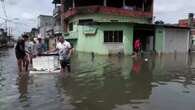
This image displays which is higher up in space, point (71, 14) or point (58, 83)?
point (71, 14)

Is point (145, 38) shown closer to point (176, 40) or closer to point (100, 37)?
point (176, 40)

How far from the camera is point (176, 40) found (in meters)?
34.8

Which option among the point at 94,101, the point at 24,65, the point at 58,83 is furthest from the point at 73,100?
the point at 24,65

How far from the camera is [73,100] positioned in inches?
355

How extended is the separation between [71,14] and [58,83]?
2979cm

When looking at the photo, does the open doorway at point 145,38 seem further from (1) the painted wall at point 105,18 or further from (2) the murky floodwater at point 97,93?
(2) the murky floodwater at point 97,93

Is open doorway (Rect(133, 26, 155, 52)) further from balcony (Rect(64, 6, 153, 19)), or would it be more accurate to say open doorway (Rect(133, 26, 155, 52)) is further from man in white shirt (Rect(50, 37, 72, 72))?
man in white shirt (Rect(50, 37, 72, 72))

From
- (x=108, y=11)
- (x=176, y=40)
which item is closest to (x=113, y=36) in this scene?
(x=176, y=40)

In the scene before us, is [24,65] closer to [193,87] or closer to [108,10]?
[193,87]

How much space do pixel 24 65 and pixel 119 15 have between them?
85.5ft

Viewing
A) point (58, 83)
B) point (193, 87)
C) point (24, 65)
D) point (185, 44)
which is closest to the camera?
point (193, 87)

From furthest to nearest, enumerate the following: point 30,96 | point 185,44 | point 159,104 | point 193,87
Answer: point 185,44, point 193,87, point 30,96, point 159,104

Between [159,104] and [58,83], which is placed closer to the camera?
[159,104]

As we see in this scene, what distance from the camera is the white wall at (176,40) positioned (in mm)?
33969
